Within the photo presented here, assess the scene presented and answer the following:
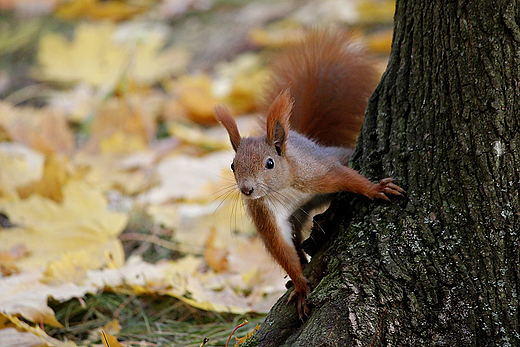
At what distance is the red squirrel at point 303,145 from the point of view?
119cm

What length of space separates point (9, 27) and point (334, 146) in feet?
10.8

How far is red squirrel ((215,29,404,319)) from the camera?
3.89ft

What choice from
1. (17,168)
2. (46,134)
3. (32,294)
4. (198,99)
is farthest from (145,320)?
(198,99)

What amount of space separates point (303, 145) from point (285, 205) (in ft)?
0.53

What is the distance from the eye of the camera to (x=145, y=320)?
4.65 ft

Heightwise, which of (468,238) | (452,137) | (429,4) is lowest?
(468,238)

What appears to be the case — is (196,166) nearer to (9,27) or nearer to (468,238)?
(468,238)

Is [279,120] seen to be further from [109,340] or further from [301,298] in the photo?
[109,340]

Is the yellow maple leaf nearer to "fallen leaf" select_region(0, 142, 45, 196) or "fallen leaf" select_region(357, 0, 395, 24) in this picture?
"fallen leaf" select_region(0, 142, 45, 196)

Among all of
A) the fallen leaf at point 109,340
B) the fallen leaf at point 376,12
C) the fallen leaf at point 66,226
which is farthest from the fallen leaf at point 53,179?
the fallen leaf at point 376,12

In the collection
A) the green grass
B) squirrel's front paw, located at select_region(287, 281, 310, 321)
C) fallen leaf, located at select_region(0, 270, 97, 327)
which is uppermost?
squirrel's front paw, located at select_region(287, 281, 310, 321)

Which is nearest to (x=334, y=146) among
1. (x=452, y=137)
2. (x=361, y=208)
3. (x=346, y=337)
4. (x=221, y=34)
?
(x=361, y=208)

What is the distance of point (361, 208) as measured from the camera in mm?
1103

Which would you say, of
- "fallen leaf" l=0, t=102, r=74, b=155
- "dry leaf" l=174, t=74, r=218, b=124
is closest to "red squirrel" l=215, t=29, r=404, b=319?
"dry leaf" l=174, t=74, r=218, b=124
